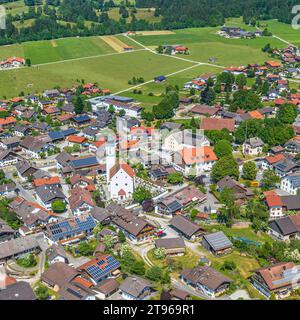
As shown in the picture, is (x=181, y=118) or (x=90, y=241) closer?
(x=90, y=241)

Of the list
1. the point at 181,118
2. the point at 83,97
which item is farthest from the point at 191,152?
the point at 83,97


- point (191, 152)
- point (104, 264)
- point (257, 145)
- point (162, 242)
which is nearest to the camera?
point (104, 264)

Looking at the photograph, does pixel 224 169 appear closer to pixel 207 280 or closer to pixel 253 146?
pixel 253 146

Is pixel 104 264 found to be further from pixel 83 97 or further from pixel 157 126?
pixel 83 97

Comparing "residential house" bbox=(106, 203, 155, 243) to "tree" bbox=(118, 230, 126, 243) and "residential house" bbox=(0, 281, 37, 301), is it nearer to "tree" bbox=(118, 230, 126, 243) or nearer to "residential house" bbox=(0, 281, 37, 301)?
"tree" bbox=(118, 230, 126, 243)

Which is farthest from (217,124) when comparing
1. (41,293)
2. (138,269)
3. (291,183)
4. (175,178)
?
(41,293)

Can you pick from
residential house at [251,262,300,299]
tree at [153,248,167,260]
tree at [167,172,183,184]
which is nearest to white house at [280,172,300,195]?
tree at [167,172,183,184]

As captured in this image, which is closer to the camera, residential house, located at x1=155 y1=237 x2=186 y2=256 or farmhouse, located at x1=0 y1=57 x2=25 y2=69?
residential house, located at x1=155 y1=237 x2=186 y2=256

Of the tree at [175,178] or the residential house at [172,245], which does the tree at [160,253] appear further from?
the tree at [175,178]
